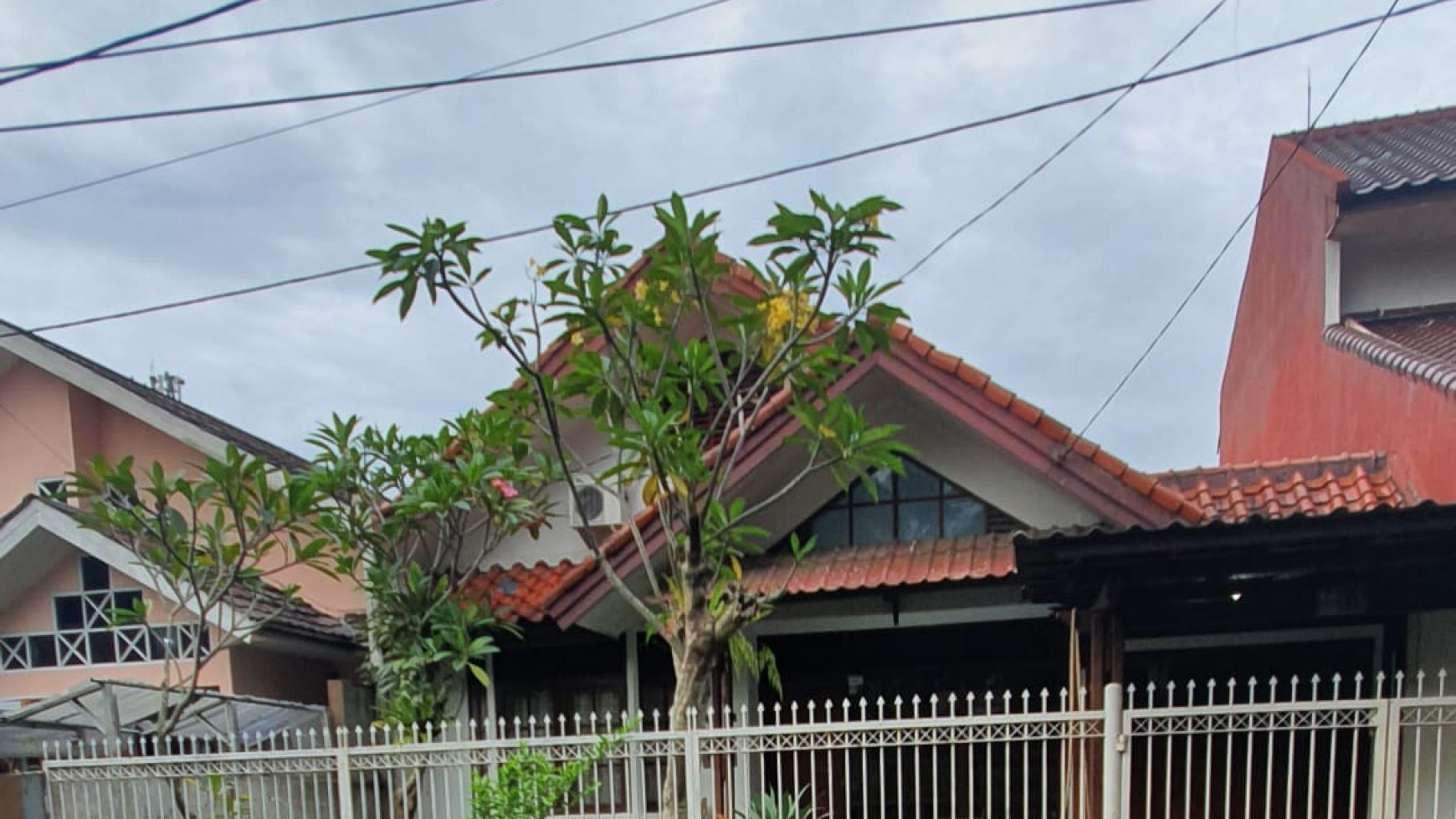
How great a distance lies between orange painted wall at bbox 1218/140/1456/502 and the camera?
496cm

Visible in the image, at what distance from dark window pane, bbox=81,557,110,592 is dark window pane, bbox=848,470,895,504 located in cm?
659

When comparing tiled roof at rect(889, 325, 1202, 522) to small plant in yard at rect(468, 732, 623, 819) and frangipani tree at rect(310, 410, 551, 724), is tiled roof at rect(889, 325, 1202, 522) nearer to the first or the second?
frangipani tree at rect(310, 410, 551, 724)

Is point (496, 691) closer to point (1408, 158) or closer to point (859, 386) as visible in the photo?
point (859, 386)

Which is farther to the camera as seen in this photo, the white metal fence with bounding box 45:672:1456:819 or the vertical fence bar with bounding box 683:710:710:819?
the vertical fence bar with bounding box 683:710:710:819

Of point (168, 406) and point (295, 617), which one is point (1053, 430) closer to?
point (295, 617)

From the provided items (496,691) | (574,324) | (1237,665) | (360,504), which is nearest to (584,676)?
(496,691)

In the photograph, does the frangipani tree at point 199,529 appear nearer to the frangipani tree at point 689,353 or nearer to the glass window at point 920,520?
the frangipani tree at point 689,353

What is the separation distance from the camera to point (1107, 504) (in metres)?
4.55

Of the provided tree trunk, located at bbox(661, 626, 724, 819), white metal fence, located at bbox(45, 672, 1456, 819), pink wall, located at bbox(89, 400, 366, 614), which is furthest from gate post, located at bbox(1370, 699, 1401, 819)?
pink wall, located at bbox(89, 400, 366, 614)

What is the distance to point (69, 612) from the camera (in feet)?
Answer: 22.1

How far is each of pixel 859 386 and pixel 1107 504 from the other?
5.51ft

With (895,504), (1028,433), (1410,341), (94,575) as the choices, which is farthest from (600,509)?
(1410,341)

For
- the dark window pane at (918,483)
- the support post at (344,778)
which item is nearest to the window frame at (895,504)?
the dark window pane at (918,483)

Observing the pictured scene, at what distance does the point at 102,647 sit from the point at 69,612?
0.46 metres
